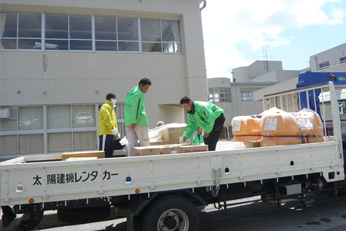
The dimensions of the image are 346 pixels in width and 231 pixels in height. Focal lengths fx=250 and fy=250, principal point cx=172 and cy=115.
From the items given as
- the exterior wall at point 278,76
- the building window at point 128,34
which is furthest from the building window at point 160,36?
the exterior wall at point 278,76

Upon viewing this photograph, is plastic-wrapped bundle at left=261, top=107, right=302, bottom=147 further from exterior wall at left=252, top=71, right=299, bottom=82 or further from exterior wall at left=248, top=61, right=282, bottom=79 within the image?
exterior wall at left=248, top=61, right=282, bottom=79

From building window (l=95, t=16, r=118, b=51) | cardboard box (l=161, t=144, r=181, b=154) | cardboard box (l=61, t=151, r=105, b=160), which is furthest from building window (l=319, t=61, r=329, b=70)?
cardboard box (l=61, t=151, r=105, b=160)

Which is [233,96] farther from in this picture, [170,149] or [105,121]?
[170,149]

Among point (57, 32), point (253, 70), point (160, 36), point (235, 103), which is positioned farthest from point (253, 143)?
point (253, 70)

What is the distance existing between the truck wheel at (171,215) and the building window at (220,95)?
22.4 meters

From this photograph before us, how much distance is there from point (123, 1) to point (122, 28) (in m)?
1.12

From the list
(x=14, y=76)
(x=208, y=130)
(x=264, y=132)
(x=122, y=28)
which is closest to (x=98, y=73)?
(x=122, y=28)

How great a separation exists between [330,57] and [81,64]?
97.6 feet

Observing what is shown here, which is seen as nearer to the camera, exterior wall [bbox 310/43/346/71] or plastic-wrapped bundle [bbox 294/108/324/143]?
plastic-wrapped bundle [bbox 294/108/324/143]

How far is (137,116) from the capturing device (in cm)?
462

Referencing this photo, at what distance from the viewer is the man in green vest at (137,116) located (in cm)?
461

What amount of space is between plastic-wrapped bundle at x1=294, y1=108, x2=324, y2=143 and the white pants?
2.68m

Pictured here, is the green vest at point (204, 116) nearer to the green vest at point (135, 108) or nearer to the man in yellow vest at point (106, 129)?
the green vest at point (135, 108)

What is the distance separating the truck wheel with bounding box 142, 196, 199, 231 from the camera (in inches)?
128
